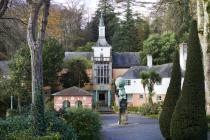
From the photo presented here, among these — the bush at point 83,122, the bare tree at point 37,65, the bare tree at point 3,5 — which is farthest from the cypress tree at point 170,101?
the bare tree at point 3,5

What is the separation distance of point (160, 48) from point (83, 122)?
50.8 metres

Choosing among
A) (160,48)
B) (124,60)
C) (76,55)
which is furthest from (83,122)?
(124,60)

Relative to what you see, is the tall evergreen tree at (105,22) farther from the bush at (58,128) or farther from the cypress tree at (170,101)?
the bush at (58,128)

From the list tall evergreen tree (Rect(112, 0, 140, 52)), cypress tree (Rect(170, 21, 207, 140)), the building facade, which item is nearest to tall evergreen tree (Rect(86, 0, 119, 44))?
tall evergreen tree (Rect(112, 0, 140, 52))

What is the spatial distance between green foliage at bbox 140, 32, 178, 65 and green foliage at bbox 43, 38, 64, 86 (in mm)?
15361

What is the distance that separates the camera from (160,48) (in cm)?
6894

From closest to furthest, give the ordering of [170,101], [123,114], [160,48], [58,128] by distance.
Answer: [58,128] < [170,101] < [123,114] < [160,48]

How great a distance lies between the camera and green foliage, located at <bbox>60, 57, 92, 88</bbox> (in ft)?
211

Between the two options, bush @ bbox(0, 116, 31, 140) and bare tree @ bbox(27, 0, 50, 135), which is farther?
bare tree @ bbox(27, 0, 50, 135)

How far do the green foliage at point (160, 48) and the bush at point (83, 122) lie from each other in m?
48.6

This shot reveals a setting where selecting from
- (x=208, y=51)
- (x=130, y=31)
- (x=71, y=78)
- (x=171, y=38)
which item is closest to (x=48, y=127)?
(x=208, y=51)

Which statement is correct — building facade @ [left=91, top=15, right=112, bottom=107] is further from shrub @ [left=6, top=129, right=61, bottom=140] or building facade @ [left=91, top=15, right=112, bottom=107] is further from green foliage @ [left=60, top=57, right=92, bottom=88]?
shrub @ [left=6, top=129, right=61, bottom=140]

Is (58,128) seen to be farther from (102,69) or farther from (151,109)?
(102,69)

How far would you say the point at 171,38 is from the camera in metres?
67.2
